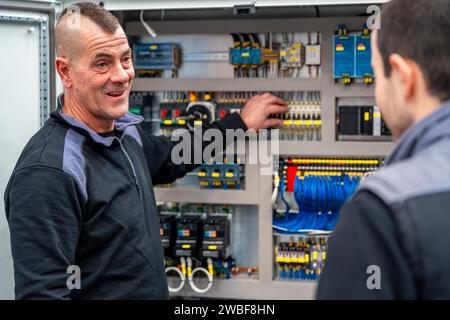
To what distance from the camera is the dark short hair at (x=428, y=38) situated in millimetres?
948

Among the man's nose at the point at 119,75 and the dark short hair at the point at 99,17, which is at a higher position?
the dark short hair at the point at 99,17

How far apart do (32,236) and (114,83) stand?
0.61 m

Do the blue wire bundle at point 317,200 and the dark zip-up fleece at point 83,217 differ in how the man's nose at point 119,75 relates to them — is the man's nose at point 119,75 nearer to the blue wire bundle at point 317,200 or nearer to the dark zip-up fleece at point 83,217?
the dark zip-up fleece at point 83,217

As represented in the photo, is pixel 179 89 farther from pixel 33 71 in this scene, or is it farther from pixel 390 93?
pixel 390 93

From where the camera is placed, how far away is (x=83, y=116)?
194cm

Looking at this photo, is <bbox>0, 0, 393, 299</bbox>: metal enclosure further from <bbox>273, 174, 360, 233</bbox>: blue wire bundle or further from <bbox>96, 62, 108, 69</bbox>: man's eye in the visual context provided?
<bbox>96, 62, 108, 69</bbox>: man's eye

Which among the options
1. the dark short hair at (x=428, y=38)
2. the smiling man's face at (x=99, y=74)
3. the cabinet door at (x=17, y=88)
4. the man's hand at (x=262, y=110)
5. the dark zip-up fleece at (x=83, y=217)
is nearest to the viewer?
the dark short hair at (x=428, y=38)

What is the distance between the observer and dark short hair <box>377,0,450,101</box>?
948mm

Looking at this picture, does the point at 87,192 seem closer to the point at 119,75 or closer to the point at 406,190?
the point at 119,75

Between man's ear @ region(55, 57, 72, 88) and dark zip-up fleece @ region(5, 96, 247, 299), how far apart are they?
99 mm

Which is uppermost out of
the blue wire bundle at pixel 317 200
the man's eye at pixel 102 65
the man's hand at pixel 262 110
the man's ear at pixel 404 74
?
the man's eye at pixel 102 65

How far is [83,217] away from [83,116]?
1.27 feet

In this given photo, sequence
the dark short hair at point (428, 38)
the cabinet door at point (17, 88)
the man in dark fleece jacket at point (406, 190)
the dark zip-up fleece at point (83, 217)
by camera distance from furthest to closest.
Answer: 1. the cabinet door at point (17, 88)
2. the dark zip-up fleece at point (83, 217)
3. the dark short hair at point (428, 38)
4. the man in dark fleece jacket at point (406, 190)

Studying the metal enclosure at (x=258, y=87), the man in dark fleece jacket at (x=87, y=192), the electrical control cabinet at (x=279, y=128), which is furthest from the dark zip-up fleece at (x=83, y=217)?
the electrical control cabinet at (x=279, y=128)
